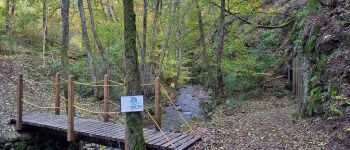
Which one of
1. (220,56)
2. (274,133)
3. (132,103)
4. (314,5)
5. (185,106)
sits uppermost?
(314,5)

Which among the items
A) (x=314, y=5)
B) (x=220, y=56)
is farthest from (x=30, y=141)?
(x=314, y=5)

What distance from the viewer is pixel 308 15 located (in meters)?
10.8

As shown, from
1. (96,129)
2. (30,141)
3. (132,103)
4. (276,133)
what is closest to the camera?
(132,103)

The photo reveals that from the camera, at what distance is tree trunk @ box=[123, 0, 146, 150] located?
5.41m

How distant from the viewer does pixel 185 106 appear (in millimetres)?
16875

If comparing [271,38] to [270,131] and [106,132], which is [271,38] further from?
[106,132]

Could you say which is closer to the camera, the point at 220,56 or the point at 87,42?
the point at 220,56

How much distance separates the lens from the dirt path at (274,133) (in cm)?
600

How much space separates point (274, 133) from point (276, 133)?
0.04 m

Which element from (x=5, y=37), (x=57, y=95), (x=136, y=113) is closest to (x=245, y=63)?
(x=57, y=95)

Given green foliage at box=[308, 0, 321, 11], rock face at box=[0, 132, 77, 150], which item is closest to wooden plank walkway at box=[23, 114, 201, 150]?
rock face at box=[0, 132, 77, 150]

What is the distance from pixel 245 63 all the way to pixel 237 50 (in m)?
1.18

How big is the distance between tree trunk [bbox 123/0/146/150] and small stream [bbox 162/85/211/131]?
538 cm

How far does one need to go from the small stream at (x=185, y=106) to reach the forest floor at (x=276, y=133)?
334cm
